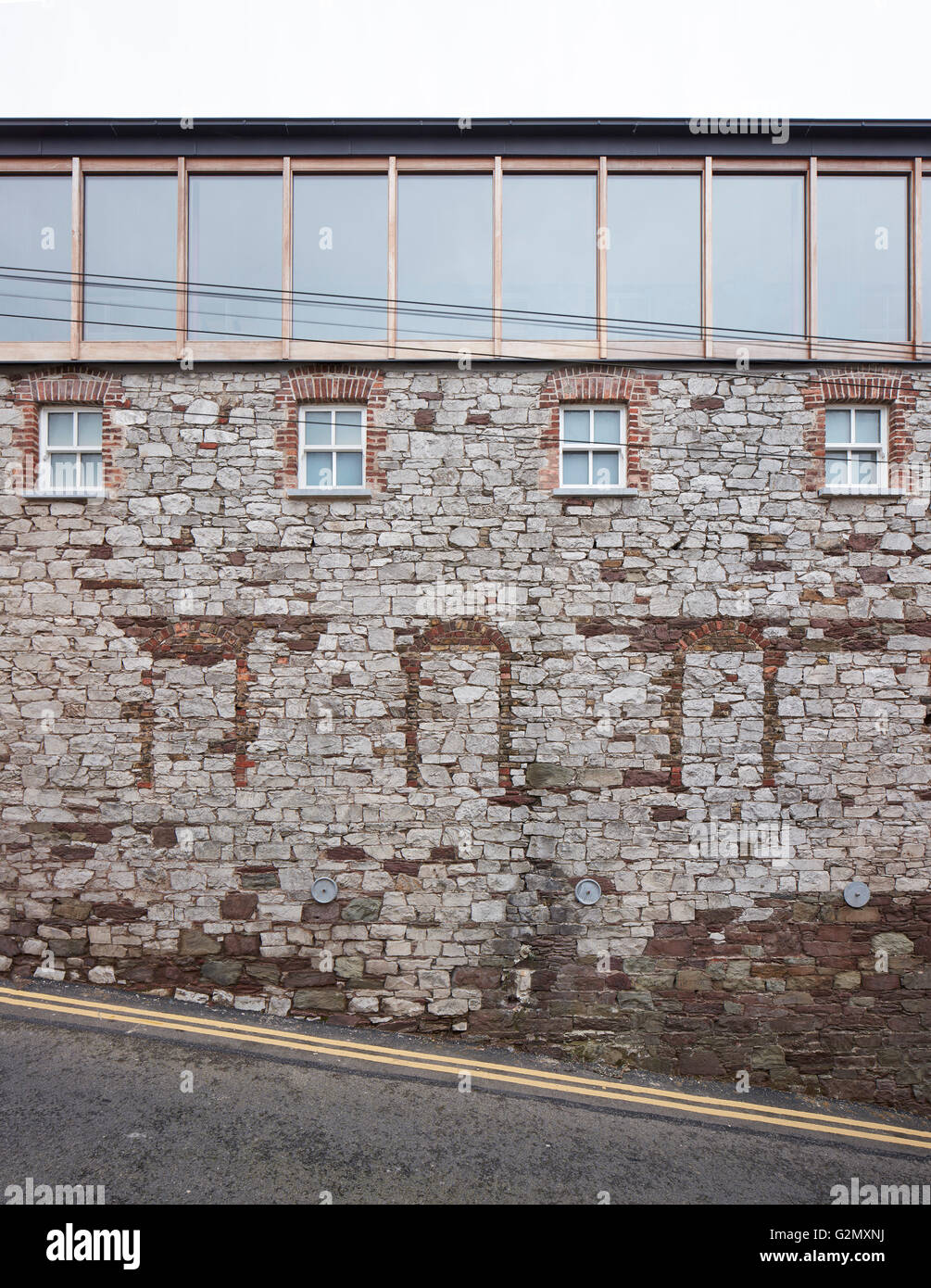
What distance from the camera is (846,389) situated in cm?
682

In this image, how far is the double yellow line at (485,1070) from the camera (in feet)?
19.6

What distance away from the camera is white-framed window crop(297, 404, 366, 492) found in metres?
6.89

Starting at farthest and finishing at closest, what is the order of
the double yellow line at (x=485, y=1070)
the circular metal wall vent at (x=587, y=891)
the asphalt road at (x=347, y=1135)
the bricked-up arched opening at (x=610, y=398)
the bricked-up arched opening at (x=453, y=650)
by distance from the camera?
the bricked-up arched opening at (x=610, y=398) → the bricked-up arched opening at (x=453, y=650) → the circular metal wall vent at (x=587, y=891) → the double yellow line at (x=485, y=1070) → the asphalt road at (x=347, y=1135)

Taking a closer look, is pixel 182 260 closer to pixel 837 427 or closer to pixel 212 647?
pixel 212 647

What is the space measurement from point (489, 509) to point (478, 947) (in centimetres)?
499

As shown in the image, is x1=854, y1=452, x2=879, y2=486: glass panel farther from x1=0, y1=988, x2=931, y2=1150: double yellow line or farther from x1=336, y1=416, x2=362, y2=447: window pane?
x1=0, y1=988, x2=931, y2=1150: double yellow line

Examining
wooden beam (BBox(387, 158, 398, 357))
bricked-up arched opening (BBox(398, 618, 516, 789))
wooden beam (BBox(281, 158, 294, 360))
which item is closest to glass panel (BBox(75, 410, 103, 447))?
wooden beam (BBox(281, 158, 294, 360))

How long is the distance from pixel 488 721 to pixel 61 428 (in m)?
6.17

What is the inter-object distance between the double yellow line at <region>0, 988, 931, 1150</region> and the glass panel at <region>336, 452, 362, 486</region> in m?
6.17

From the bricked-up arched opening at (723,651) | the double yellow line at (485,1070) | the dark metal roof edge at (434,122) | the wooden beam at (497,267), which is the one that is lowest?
the double yellow line at (485,1070)

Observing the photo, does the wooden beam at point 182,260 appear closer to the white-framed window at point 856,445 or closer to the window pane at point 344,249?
the window pane at point 344,249

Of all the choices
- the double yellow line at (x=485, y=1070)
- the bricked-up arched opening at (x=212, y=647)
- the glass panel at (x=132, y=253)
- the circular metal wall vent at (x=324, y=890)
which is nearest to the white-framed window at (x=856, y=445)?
the bricked-up arched opening at (x=212, y=647)

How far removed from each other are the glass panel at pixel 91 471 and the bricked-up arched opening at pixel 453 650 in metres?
4.14

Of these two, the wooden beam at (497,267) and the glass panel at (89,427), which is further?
the glass panel at (89,427)
